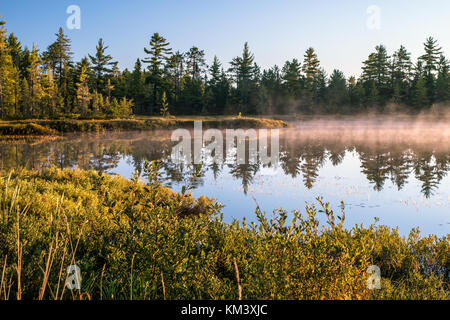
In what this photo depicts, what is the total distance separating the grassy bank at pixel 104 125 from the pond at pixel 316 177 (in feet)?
37.2

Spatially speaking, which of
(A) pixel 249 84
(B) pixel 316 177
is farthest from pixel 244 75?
(B) pixel 316 177

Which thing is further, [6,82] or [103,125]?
[6,82]

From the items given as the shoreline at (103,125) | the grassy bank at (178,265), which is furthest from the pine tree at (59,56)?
the grassy bank at (178,265)

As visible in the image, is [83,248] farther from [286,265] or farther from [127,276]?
[286,265]

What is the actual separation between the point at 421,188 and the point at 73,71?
69.3 m

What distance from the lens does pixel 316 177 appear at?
13898 mm

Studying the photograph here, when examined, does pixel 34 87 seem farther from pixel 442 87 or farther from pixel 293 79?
pixel 442 87

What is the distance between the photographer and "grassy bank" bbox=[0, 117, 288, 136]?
98.8ft

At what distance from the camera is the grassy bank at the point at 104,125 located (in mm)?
30109

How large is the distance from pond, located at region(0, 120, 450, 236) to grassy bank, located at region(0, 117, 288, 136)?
37.2ft

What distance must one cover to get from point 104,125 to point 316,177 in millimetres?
30865

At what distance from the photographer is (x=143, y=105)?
6919cm

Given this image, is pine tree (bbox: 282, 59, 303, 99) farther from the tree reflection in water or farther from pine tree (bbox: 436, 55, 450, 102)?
the tree reflection in water
